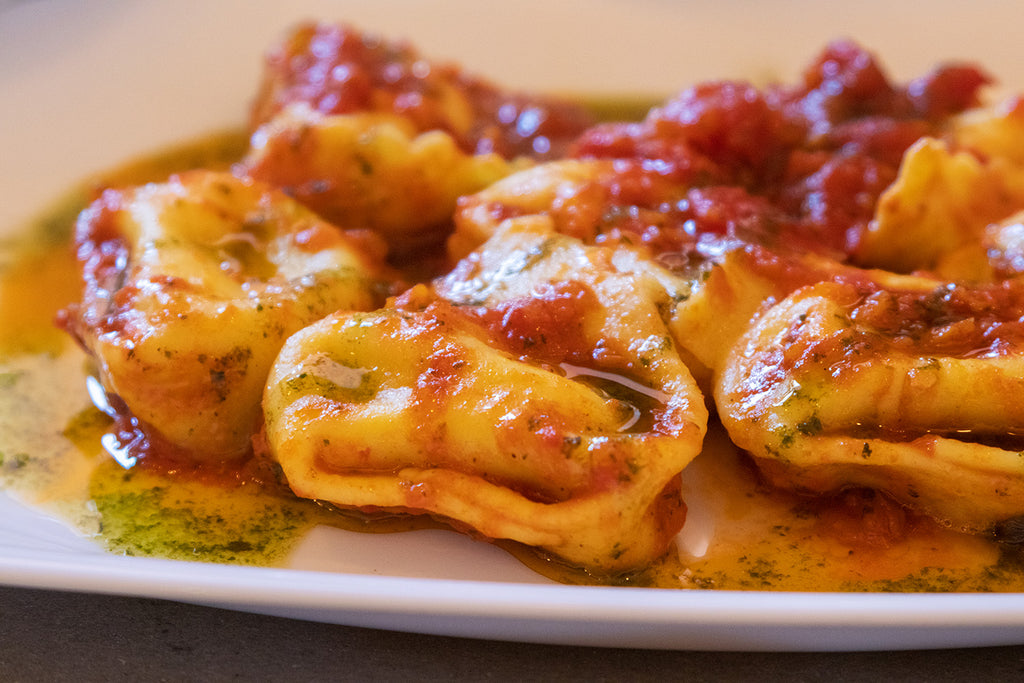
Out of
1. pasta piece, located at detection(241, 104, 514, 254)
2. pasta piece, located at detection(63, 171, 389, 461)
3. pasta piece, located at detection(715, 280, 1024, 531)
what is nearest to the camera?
pasta piece, located at detection(715, 280, 1024, 531)

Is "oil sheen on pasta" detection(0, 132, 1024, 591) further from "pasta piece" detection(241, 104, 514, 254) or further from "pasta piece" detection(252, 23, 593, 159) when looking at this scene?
"pasta piece" detection(252, 23, 593, 159)

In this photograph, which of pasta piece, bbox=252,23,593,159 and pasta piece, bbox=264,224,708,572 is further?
pasta piece, bbox=252,23,593,159

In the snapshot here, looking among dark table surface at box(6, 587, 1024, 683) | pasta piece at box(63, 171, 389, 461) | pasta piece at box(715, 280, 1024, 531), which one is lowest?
dark table surface at box(6, 587, 1024, 683)

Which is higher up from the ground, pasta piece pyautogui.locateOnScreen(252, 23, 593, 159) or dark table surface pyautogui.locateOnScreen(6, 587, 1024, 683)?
pasta piece pyautogui.locateOnScreen(252, 23, 593, 159)

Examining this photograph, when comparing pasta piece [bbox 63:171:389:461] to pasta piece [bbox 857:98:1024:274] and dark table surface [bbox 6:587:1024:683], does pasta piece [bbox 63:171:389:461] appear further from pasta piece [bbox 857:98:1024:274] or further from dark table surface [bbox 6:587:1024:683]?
pasta piece [bbox 857:98:1024:274]

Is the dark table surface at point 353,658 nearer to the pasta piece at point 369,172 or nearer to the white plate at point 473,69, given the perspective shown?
the white plate at point 473,69

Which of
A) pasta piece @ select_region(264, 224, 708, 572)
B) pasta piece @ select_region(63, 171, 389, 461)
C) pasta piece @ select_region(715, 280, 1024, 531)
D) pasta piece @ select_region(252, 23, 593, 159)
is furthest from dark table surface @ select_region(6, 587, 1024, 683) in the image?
pasta piece @ select_region(252, 23, 593, 159)

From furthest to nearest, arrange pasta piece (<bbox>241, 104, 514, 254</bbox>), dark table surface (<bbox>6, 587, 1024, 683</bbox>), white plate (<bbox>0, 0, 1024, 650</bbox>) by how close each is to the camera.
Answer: pasta piece (<bbox>241, 104, 514, 254</bbox>)
dark table surface (<bbox>6, 587, 1024, 683</bbox>)
white plate (<bbox>0, 0, 1024, 650</bbox>)

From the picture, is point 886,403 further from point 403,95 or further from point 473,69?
point 473,69
